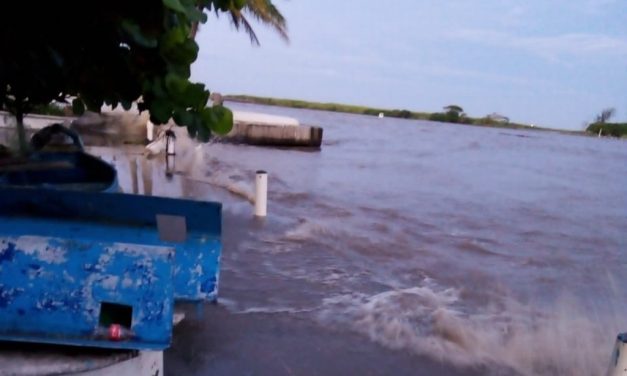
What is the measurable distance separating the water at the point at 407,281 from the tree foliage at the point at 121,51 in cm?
282

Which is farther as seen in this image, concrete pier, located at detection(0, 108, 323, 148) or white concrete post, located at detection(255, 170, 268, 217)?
concrete pier, located at detection(0, 108, 323, 148)

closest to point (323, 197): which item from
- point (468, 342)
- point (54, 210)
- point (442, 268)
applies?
point (442, 268)

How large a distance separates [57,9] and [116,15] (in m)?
0.23

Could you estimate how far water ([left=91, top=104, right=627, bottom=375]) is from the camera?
547 centimetres

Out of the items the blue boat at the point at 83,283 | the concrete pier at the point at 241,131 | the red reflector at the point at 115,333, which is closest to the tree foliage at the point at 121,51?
the blue boat at the point at 83,283

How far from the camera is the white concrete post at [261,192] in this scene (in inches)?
411

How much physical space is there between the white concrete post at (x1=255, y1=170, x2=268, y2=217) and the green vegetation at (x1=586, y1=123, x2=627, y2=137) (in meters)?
94.5

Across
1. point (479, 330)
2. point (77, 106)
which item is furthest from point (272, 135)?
point (77, 106)

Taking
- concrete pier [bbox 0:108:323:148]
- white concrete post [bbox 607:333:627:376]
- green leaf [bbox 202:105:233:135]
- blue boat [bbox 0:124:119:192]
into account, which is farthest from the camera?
concrete pier [bbox 0:108:323:148]

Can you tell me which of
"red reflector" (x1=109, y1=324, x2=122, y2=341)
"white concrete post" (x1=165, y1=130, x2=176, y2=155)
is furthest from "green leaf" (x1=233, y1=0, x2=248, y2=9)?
"white concrete post" (x1=165, y1=130, x2=176, y2=155)

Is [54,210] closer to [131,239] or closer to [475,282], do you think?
[131,239]

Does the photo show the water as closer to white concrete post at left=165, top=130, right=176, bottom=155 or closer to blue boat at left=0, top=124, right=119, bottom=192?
white concrete post at left=165, top=130, right=176, bottom=155

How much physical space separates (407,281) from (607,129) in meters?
101

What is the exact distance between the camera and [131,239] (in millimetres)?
2738
